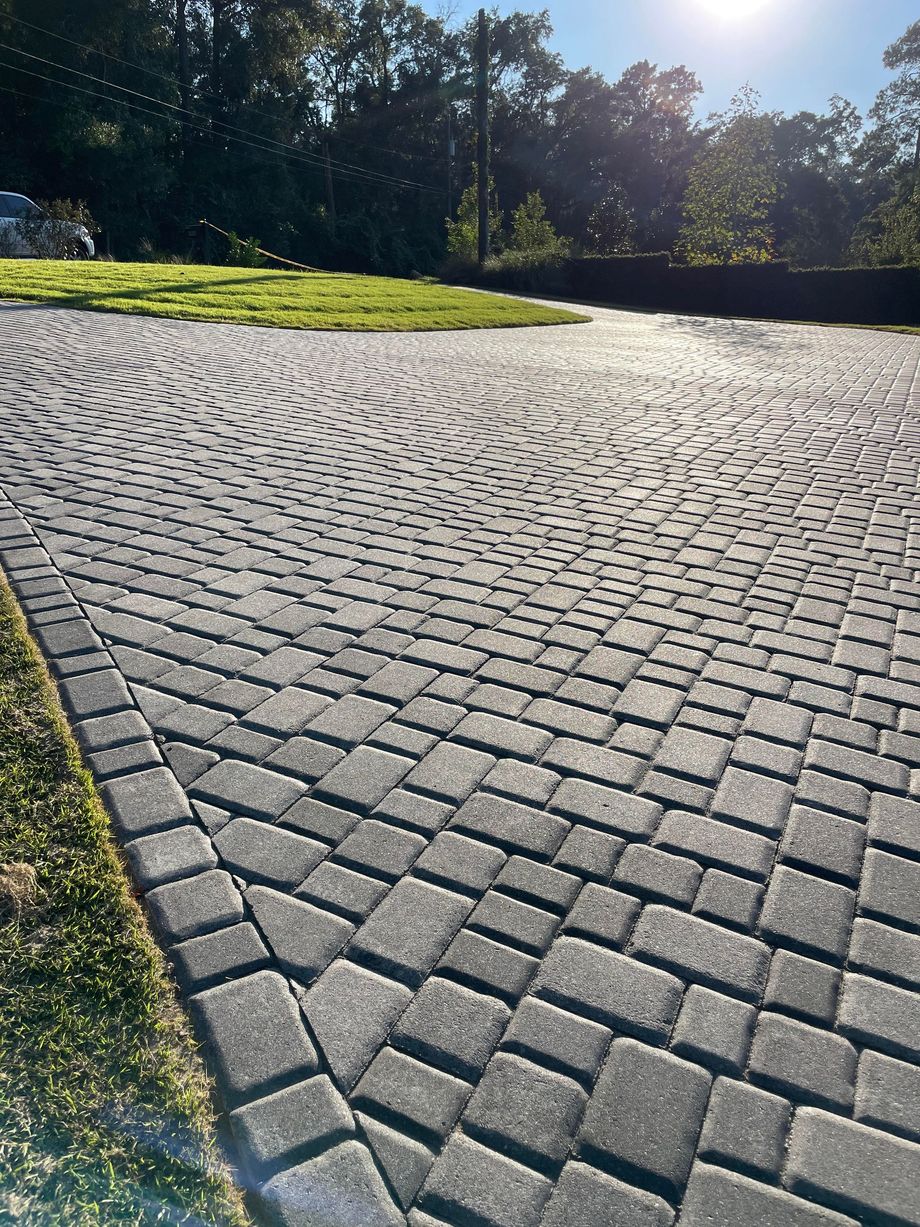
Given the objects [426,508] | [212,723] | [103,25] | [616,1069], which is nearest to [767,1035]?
[616,1069]

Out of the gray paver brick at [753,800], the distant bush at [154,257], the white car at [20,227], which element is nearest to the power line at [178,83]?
the distant bush at [154,257]

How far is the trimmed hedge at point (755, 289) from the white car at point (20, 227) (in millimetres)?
15904

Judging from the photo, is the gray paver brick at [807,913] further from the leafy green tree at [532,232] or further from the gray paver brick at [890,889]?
the leafy green tree at [532,232]

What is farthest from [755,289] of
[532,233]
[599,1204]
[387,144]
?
[387,144]

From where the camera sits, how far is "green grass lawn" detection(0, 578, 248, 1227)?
1588 mm

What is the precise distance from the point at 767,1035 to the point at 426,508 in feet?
13.0

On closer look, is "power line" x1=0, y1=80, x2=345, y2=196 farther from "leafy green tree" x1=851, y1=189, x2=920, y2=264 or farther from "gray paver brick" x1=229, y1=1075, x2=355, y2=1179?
"gray paver brick" x1=229, y1=1075, x2=355, y2=1179

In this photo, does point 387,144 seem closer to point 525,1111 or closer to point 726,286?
point 726,286

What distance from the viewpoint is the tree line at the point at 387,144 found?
34.6 m

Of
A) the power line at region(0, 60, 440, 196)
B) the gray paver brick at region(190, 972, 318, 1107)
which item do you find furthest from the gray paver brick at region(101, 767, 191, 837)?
the power line at region(0, 60, 440, 196)

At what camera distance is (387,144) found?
181 ft

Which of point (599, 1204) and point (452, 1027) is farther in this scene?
point (452, 1027)

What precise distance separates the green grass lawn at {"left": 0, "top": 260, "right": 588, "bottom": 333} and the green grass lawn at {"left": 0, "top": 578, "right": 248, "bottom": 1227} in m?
13.3

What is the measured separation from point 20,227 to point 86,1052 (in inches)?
907
